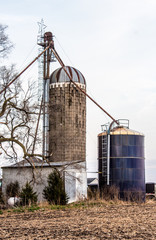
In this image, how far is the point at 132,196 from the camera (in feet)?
94.6

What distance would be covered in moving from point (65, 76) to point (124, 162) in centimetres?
1540

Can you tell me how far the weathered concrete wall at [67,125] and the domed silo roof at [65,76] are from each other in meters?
0.60

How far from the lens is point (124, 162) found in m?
29.3

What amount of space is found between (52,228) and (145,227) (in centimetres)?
274

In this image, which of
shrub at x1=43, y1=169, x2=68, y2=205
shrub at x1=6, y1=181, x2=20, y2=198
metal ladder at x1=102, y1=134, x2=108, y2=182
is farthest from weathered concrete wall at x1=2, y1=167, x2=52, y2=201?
metal ladder at x1=102, y1=134, x2=108, y2=182

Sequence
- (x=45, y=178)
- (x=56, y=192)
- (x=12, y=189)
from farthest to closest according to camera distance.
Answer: (x=12, y=189)
(x=45, y=178)
(x=56, y=192)

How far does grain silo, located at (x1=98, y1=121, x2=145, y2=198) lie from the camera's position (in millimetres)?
29141

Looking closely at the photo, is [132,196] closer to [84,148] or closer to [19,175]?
[19,175]

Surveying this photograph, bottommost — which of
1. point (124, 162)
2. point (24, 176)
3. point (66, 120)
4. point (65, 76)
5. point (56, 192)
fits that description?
point (56, 192)

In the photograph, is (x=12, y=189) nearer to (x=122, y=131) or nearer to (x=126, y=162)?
(x=126, y=162)

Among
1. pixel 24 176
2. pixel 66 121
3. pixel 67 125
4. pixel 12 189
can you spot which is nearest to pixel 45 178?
pixel 24 176

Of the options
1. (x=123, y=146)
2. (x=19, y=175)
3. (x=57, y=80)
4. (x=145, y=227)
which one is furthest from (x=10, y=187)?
(x=145, y=227)

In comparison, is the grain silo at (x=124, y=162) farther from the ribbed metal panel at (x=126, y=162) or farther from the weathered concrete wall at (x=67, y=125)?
the weathered concrete wall at (x=67, y=125)

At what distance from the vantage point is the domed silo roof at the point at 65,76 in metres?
41.4
